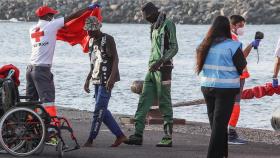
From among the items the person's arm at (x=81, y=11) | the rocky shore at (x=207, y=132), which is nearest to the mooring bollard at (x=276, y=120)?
the rocky shore at (x=207, y=132)

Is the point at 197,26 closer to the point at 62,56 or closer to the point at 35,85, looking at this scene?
the point at 62,56

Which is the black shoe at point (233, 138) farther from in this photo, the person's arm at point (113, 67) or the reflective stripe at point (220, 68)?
the reflective stripe at point (220, 68)

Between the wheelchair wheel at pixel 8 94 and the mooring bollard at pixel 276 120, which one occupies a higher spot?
the wheelchair wheel at pixel 8 94

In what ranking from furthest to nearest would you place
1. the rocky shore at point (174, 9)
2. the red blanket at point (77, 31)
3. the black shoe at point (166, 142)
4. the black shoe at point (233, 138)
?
1. the rocky shore at point (174, 9)
2. the black shoe at point (233, 138)
3. the red blanket at point (77, 31)
4. the black shoe at point (166, 142)

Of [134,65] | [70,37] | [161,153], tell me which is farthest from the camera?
[134,65]

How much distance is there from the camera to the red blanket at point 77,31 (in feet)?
47.1

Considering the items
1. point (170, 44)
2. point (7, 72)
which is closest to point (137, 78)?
point (170, 44)

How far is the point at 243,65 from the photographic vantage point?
12.1 m

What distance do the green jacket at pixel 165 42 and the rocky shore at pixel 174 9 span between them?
116106mm

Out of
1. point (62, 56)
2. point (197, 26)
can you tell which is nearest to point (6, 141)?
point (62, 56)

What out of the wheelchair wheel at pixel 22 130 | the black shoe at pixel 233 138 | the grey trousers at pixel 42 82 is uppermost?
the grey trousers at pixel 42 82

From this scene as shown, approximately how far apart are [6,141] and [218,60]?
250cm

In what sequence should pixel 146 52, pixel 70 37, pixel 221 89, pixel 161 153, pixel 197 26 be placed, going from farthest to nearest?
pixel 197 26
pixel 146 52
pixel 70 37
pixel 161 153
pixel 221 89

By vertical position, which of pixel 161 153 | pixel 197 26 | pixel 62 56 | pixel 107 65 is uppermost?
pixel 107 65
